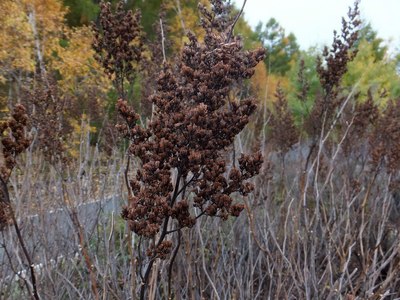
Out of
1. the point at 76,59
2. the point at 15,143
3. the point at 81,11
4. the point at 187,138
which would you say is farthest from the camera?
the point at 81,11

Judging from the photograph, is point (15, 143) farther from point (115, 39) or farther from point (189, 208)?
point (189, 208)

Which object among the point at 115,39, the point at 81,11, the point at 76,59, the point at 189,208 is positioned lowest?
the point at 189,208

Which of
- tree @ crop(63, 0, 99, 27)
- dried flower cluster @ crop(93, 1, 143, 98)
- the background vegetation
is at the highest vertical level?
tree @ crop(63, 0, 99, 27)

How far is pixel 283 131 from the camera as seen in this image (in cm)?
568

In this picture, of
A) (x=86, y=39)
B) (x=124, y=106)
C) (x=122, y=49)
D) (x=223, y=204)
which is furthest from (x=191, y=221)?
(x=86, y=39)

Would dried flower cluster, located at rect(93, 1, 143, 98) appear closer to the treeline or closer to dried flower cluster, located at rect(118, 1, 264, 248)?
the treeline

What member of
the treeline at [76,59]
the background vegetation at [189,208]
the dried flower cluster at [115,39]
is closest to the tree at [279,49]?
the treeline at [76,59]

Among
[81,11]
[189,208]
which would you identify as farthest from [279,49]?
[189,208]

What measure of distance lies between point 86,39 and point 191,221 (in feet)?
38.9

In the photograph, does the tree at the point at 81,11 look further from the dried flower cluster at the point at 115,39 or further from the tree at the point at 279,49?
the tree at the point at 279,49

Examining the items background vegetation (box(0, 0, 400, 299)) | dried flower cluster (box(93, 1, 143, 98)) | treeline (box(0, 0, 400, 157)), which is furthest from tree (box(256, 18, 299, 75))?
dried flower cluster (box(93, 1, 143, 98))

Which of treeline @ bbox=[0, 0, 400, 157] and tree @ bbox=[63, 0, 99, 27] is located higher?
tree @ bbox=[63, 0, 99, 27]

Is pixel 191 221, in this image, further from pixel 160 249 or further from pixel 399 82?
pixel 399 82

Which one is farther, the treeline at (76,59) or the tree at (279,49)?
the tree at (279,49)
